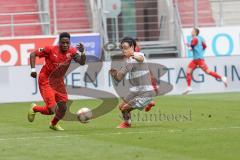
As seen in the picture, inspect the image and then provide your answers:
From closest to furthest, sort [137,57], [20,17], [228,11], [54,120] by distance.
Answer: [137,57] < [54,120] < [20,17] < [228,11]

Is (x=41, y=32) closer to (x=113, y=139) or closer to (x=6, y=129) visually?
(x=6, y=129)

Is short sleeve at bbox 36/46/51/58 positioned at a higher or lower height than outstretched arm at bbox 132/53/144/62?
higher

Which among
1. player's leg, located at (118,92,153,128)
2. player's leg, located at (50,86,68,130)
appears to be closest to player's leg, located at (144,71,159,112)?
player's leg, located at (118,92,153,128)

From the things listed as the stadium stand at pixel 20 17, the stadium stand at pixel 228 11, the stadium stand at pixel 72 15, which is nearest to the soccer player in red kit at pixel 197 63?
the stadium stand at pixel 72 15

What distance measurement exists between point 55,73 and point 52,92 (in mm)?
444

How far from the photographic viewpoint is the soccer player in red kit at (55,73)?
1742cm

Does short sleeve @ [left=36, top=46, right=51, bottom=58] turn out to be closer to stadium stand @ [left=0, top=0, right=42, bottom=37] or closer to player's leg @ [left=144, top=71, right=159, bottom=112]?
player's leg @ [left=144, top=71, right=159, bottom=112]

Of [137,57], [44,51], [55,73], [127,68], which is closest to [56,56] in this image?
[44,51]

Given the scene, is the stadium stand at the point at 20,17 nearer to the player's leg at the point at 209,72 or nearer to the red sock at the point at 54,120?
the player's leg at the point at 209,72

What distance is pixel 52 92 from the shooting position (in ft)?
57.6

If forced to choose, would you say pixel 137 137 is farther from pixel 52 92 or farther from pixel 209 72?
pixel 209 72

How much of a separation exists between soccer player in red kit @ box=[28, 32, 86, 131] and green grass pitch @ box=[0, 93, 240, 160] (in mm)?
495

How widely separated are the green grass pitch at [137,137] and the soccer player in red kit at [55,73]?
0.50 m

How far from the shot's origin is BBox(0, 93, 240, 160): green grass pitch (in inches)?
515
